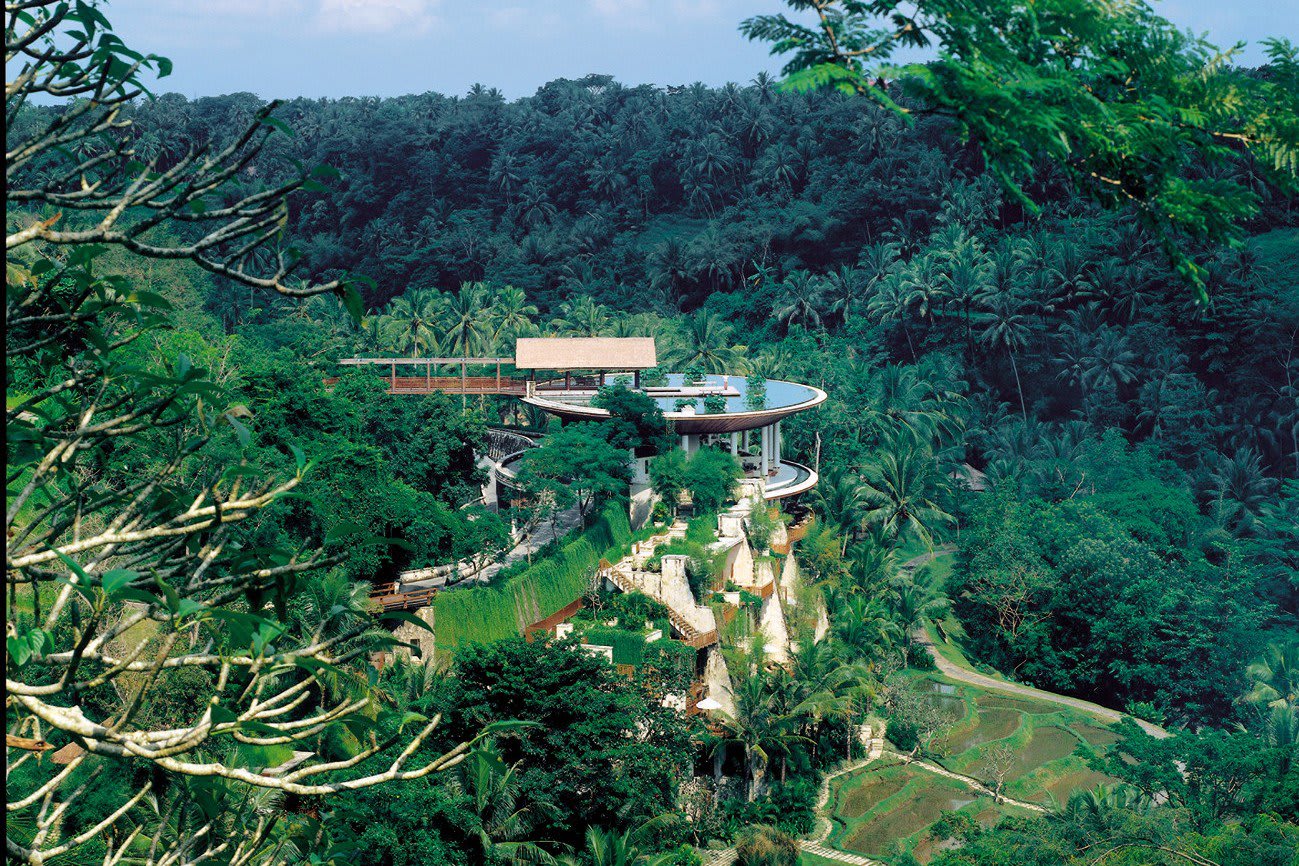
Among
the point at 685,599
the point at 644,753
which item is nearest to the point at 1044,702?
the point at 685,599

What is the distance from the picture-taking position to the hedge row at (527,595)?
28.1 metres

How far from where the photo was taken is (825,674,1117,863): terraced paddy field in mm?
29625

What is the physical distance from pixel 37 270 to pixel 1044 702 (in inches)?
1542

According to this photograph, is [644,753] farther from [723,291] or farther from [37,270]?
[723,291]

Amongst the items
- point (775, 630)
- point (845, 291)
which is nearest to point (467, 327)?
point (845, 291)

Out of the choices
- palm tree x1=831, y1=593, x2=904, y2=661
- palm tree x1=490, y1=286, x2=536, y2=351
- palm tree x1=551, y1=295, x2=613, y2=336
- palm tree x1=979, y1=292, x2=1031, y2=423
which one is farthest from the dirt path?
palm tree x1=490, y1=286, x2=536, y2=351

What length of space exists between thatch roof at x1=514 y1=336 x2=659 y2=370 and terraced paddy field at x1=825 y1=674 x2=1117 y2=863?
14.0m

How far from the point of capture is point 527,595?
30.1m

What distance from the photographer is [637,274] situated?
81312 millimetres

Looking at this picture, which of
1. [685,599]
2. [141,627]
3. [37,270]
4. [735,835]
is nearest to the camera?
[37,270]

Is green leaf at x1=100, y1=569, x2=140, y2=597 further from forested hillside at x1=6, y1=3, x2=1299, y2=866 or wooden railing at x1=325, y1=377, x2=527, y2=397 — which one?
wooden railing at x1=325, y1=377, x2=527, y2=397

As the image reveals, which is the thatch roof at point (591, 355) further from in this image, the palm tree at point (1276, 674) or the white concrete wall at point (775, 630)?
the palm tree at point (1276, 674)

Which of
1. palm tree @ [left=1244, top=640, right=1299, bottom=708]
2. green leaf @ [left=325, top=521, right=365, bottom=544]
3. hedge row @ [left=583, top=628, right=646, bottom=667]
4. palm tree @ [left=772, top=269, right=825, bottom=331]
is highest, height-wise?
green leaf @ [left=325, top=521, right=365, bottom=544]

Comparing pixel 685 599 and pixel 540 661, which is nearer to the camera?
pixel 540 661
